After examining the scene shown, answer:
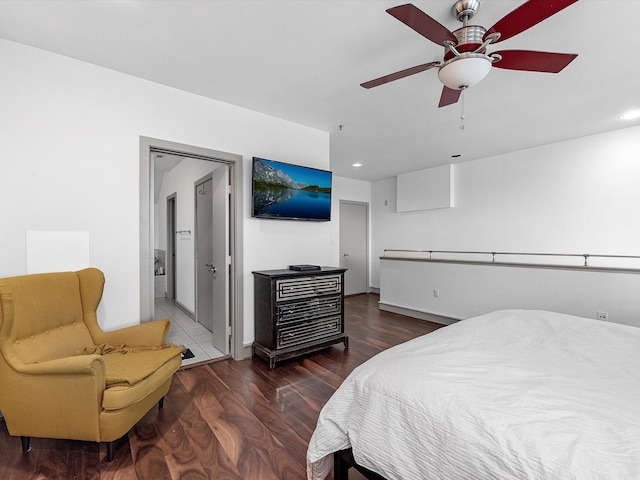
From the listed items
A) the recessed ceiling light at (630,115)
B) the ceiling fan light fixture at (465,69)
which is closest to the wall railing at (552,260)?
the recessed ceiling light at (630,115)

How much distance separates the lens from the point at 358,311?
17.0 ft

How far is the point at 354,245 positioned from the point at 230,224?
13.3 ft

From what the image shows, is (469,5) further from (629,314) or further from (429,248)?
(429,248)

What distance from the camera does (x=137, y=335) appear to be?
217cm

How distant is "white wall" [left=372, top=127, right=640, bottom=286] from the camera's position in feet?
12.0

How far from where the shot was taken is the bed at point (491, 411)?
0.82 m

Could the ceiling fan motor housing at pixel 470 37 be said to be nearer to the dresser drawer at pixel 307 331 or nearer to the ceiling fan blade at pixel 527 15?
the ceiling fan blade at pixel 527 15

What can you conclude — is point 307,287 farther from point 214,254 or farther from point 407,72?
point 407,72

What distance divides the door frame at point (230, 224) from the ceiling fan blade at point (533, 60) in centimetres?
237

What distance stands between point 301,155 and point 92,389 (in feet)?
9.52

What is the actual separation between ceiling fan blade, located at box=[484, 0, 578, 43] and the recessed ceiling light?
2934mm

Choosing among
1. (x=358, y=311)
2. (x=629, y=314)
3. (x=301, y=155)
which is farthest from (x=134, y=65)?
(x=629, y=314)

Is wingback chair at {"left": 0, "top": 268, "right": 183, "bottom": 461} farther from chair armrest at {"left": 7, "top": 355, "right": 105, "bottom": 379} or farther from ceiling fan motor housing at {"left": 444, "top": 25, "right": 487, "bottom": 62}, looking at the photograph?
ceiling fan motor housing at {"left": 444, "top": 25, "right": 487, "bottom": 62}

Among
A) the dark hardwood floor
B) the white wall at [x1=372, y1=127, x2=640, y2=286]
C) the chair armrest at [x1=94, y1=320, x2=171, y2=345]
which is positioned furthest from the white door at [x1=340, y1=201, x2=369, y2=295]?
the chair armrest at [x1=94, y1=320, x2=171, y2=345]
